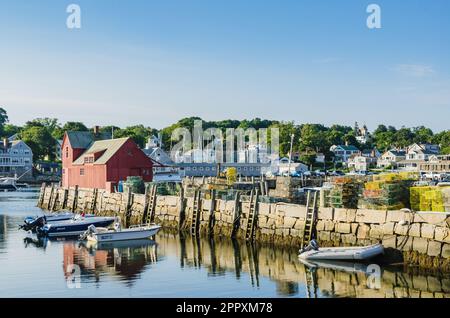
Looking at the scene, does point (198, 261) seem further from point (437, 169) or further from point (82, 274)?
point (437, 169)

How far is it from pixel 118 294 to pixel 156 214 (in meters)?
20.2

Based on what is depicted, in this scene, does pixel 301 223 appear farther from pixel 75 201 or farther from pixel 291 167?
pixel 291 167

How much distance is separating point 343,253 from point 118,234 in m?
Result: 14.5

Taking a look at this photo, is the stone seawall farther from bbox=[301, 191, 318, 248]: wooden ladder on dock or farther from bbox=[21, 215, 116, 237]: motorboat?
bbox=[21, 215, 116, 237]: motorboat

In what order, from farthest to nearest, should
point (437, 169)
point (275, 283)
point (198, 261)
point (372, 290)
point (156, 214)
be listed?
point (437, 169) → point (156, 214) → point (198, 261) → point (275, 283) → point (372, 290)

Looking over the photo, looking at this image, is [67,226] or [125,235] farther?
[67,226]

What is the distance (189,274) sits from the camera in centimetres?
2542

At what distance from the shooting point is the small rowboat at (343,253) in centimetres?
2486

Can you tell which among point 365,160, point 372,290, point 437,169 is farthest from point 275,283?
point 365,160

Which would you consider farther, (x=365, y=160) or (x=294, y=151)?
(x=294, y=151)

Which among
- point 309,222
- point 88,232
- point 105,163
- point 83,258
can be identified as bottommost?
point 83,258

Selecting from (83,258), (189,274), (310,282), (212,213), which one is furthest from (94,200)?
(310,282)

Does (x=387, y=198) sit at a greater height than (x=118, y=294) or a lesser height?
greater
